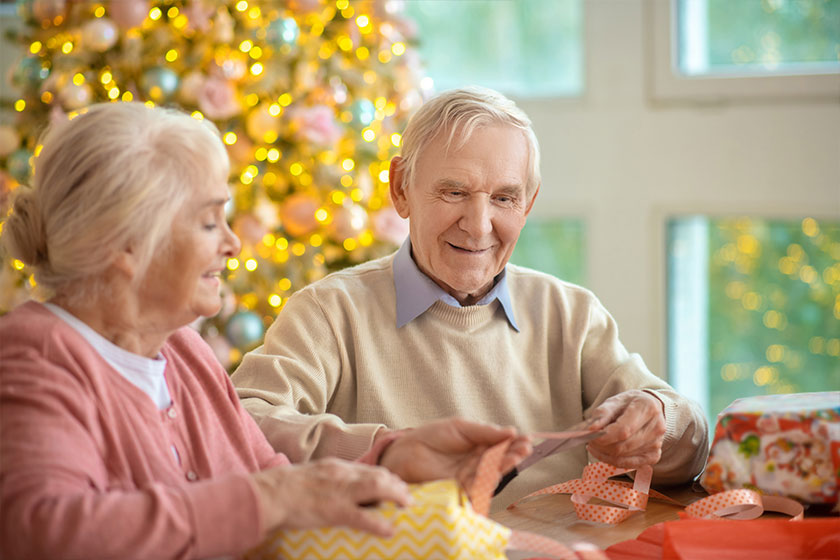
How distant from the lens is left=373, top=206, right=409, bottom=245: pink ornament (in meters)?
3.43

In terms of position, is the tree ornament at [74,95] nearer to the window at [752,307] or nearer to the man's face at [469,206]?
the man's face at [469,206]

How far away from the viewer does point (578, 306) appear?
5.84ft

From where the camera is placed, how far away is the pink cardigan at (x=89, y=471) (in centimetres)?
88

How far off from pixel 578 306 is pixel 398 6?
2.11 m

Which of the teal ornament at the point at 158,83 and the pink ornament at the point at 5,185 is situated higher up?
the teal ornament at the point at 158,83

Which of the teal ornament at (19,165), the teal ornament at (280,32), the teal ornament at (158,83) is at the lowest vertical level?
the teal ornament at (19,165)

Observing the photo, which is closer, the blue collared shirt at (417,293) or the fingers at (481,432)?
the fingers at (481,432)

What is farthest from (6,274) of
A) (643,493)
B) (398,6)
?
(643,493)

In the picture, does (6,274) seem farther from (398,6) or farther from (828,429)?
(828,429)

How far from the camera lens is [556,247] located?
13.2 feet

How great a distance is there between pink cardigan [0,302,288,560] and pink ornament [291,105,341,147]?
2.26 m

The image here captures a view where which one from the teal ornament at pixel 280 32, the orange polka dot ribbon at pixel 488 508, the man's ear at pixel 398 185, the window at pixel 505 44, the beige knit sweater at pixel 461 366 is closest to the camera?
the orange polka dot ribbon at pixel 488 508

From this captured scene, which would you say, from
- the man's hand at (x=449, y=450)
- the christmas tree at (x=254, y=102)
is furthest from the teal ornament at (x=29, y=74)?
the man's hand at (x=449, y=450)

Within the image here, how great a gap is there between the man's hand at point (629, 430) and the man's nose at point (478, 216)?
386 mm
